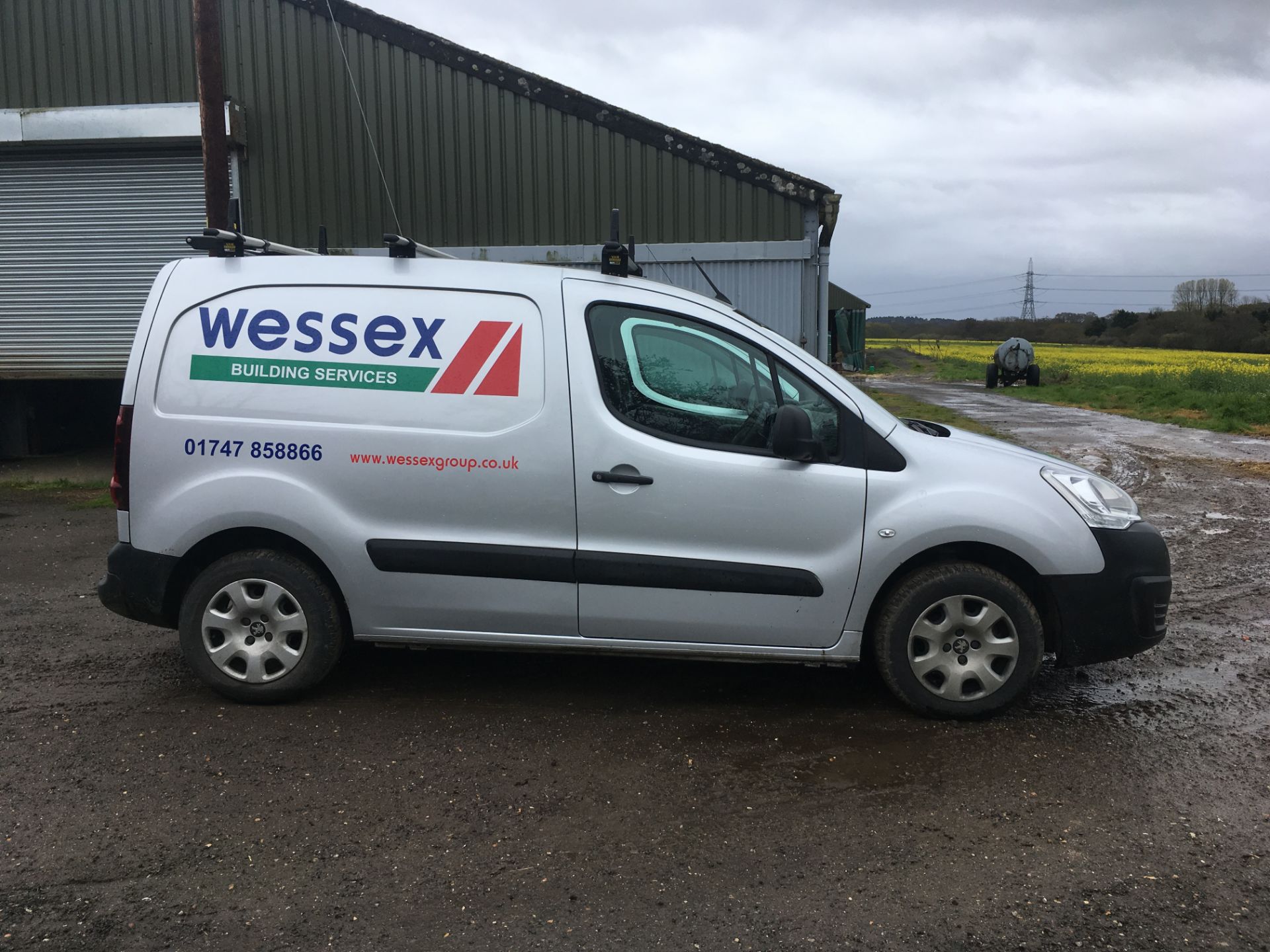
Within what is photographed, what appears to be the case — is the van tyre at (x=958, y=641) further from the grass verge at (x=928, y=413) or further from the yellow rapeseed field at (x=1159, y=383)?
the yellow rapeseed field at (x=1159, y=383)

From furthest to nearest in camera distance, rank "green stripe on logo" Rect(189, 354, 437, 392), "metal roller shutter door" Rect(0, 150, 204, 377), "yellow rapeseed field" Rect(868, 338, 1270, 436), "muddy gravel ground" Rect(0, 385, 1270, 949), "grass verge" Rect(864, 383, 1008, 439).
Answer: "yellow rapeseed field" Rect(868, 338, 1270, 436) < "grass verge" Rect(864, 383, 1008, 439) < "metal roller shutter door" Rect(0, 150, 204, 377) < "green stripe on logo" Rect(189, 354, 437, 392) < "muddy gravel ground" Rect(0, 385, 1270, 949)

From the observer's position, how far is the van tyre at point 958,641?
13.6 feet

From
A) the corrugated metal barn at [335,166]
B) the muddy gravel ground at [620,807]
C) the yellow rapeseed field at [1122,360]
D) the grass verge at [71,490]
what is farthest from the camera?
the yellow rapeseed field at [1122,360]

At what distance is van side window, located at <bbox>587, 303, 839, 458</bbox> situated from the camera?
4199 millimetres

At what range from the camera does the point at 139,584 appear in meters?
4.37

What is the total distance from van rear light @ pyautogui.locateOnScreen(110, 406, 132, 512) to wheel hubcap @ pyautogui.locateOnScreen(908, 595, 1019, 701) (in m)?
3.39

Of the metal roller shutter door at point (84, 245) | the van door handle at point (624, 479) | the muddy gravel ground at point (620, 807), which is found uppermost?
the metal roller shutter door at point (84, 245)

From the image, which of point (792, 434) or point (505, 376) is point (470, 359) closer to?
point (505, 376)

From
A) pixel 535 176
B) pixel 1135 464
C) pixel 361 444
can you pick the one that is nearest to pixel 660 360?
pixel 361 444

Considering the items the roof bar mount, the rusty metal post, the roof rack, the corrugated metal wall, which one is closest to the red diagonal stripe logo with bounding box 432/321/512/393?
the roof bar mount

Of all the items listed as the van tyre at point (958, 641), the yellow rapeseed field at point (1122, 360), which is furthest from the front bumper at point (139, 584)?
the yellow rapeseed field at point (1122, 360)

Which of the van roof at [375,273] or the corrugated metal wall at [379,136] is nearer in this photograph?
the van roof at [375,273]

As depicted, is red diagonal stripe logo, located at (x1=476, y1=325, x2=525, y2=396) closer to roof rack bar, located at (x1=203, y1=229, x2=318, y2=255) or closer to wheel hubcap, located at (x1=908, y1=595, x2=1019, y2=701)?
roof rack bar, located at (x1=203, y1=229, x2=318, y2=255)

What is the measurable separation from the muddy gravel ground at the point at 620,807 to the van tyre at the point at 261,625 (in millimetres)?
167
